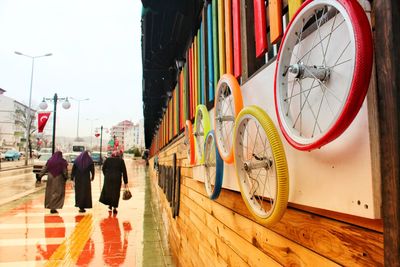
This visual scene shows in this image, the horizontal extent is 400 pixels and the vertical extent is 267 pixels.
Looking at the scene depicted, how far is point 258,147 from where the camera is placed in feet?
5.53

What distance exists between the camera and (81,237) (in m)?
6.26

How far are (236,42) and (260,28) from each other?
0.42m

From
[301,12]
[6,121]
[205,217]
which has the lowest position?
[205,217]

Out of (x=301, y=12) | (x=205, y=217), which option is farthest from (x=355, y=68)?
(x=205, y=217)

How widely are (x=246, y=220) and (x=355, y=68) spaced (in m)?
1.29

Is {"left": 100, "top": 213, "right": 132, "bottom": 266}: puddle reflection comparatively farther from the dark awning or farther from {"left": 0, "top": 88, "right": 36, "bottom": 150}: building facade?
{"left": 0, "top": 88, "right": 36, "bottom": 150}: building facade

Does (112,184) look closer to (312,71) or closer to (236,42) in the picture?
(236,42)

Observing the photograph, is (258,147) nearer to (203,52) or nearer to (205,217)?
(205,217)

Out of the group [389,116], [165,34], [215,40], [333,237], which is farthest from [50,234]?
[389,116]

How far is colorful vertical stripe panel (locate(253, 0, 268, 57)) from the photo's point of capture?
182 cm

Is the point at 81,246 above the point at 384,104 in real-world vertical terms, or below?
below

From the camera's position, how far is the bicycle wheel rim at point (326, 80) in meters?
0.89

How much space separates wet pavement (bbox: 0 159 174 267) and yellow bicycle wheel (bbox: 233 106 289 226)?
3684 millimetres

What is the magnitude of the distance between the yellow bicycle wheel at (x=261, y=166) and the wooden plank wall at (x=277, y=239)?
0.11 metres
